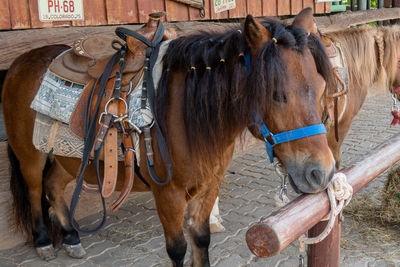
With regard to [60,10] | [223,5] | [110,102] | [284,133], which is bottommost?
[284,133]

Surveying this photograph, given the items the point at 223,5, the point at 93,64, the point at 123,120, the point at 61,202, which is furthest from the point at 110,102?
the point at 223,5

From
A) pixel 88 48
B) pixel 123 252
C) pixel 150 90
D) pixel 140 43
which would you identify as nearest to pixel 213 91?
pixel 150 90

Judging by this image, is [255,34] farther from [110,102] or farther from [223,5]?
[223,5]

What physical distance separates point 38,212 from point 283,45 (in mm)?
2353

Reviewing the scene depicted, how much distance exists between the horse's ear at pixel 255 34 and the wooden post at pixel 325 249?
82 cm

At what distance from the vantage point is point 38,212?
3033mm

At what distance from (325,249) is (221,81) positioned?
876 millimetres

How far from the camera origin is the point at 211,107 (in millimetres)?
1916

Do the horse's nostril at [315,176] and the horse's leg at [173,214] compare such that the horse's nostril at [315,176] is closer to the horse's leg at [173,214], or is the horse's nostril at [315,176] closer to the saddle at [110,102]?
the horse's leg at [173,214]

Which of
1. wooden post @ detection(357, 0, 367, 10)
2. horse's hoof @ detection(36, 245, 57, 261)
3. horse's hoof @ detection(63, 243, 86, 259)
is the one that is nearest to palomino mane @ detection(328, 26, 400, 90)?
horse's hoof @ detection(63, 243, 86, 259)

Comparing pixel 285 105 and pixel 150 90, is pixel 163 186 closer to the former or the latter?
pixel 150 90

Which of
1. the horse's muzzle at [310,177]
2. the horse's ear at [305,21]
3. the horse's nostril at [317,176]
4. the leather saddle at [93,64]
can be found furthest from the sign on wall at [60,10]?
the horse's nostril at [317,176]

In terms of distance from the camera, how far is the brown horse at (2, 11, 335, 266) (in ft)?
5.29

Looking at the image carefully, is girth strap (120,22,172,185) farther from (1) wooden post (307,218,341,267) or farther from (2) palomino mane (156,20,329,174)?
(1) wooden post (307,218,341,267)
